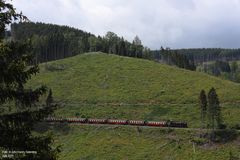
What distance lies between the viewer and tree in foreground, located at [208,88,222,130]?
98.3 metres

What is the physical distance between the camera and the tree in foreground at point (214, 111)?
9831 cm

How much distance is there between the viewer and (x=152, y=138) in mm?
95000

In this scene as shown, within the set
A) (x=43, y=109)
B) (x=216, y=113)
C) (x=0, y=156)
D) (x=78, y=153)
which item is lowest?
(x=78, y=153)

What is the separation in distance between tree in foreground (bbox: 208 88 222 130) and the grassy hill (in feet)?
11.5

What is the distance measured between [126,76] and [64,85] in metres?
23.4

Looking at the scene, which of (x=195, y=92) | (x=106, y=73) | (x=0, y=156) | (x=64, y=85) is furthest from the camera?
(x=106, y=73)

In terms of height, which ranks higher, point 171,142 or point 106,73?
point 106,73

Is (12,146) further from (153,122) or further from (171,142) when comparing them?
(153,122)

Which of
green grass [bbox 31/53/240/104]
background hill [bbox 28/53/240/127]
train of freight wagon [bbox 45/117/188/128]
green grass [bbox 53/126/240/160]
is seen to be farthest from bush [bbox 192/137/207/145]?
green grass [bbox 31/53/240/104]

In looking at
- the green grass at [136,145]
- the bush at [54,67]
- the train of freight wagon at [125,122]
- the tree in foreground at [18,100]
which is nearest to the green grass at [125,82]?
the bush at [54,67]

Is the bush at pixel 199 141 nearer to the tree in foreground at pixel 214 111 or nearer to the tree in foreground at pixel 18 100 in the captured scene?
the tree in foreground at pixel 214 111

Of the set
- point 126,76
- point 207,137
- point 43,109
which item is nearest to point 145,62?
point 126,76

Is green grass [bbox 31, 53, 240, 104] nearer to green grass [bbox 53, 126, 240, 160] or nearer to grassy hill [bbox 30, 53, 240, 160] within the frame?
grassy hill [bbox 30, 53, 240, 160]

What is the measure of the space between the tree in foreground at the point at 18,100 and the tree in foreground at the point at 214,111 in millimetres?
87615
